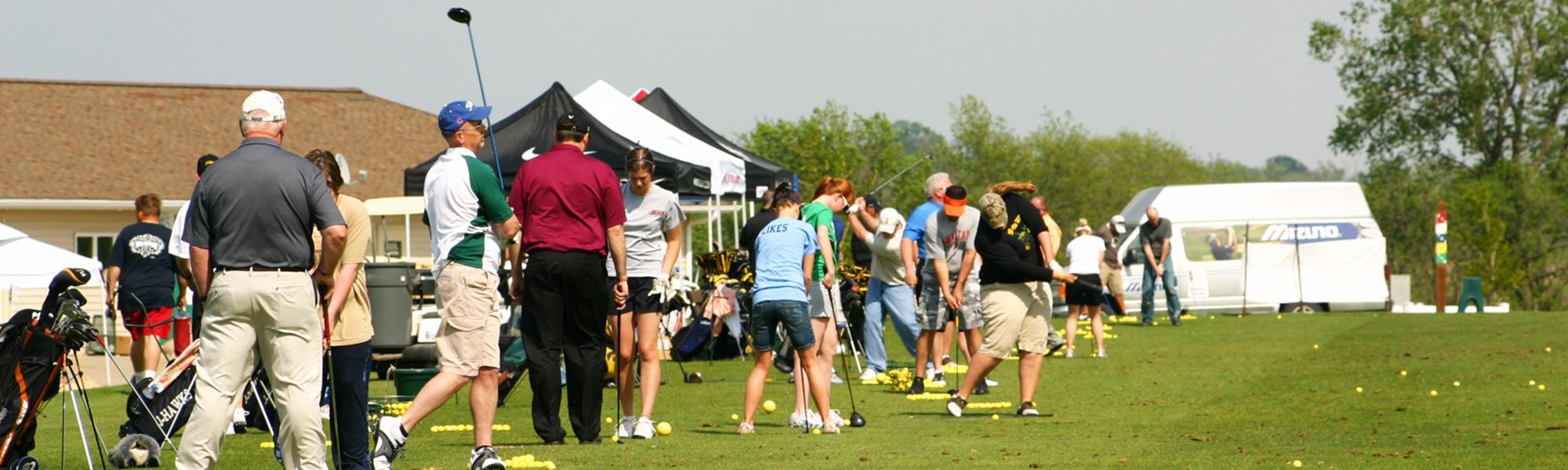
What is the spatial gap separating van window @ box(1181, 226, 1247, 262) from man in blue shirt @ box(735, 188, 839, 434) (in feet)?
61.7

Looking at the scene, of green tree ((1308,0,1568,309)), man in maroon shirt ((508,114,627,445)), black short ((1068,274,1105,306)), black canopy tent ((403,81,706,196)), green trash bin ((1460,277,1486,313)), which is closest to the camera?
man in maroon shirt ((508,114,627,445))

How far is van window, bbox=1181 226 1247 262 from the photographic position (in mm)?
27359

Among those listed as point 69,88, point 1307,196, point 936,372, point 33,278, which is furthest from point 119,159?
point 936,372

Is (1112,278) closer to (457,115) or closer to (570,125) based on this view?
(570,125)

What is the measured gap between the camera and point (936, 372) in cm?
1342

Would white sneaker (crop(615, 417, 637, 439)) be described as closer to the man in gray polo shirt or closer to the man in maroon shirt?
the man in maroon shirt

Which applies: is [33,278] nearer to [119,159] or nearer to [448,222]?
[448,222]

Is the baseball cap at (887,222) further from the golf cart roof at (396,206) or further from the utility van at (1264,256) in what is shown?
the utility van at (1264,256)

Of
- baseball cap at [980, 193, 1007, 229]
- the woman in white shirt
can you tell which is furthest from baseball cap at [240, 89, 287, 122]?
the woman in white shirt

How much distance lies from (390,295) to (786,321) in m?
4.26

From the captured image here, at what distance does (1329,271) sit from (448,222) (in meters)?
22.2

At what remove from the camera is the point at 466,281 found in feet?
25.4

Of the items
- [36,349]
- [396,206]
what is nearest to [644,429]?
[36,349]

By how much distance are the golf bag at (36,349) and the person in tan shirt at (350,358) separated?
3.54 ft
